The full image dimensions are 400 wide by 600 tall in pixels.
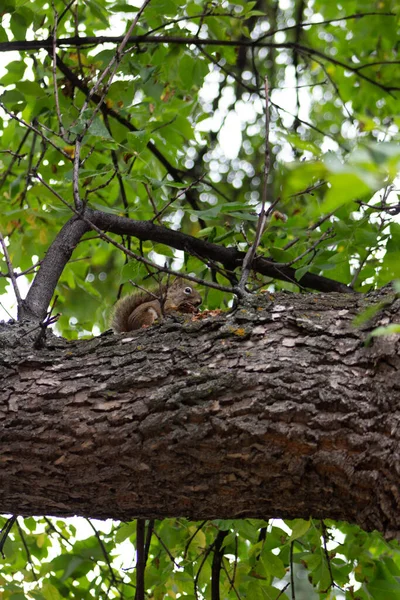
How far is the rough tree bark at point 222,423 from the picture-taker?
3.98ft

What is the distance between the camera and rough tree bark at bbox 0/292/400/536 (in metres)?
1.21

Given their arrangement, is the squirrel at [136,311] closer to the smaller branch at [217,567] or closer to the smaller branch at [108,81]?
the smaller branch at [217,567]

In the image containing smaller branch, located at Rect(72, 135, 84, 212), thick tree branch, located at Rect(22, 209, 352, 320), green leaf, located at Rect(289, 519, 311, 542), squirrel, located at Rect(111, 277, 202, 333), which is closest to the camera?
smaller branch, located at Rect(72, 135, 84, 212)

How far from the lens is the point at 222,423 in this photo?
1.24 m

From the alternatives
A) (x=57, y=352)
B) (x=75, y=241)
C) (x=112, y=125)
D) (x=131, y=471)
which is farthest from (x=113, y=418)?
(x=112, y=125)

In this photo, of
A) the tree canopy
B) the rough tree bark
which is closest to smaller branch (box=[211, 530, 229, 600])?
the tree canopy

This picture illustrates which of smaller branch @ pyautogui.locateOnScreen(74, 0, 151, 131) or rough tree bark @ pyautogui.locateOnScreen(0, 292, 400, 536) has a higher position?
smaller branch @ pyautogui.locateOnScreen(74, 0, 151, 131)

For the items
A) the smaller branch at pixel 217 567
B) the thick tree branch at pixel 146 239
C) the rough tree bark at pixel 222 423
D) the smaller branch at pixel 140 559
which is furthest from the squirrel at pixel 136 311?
the rough tree bark at pixel 222 423

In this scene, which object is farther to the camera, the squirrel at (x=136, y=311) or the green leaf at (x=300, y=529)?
the squirrel at (x=136, y=311)

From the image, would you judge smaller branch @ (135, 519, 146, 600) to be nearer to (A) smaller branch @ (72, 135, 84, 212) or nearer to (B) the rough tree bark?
(B) the rough tree bark

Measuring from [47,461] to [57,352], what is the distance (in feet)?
0.90

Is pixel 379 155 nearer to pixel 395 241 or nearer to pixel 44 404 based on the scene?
pixel 44 404

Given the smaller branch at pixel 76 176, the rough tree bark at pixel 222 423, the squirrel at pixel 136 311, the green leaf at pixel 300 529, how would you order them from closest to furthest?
1. the rough tree bark at pixel 222 423
2. the smaller branch at pixel 76 176
3. the green leaf at pixel 300 529
4. the squirrel at pixel 136 311

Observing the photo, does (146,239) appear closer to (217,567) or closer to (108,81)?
(108,81)
